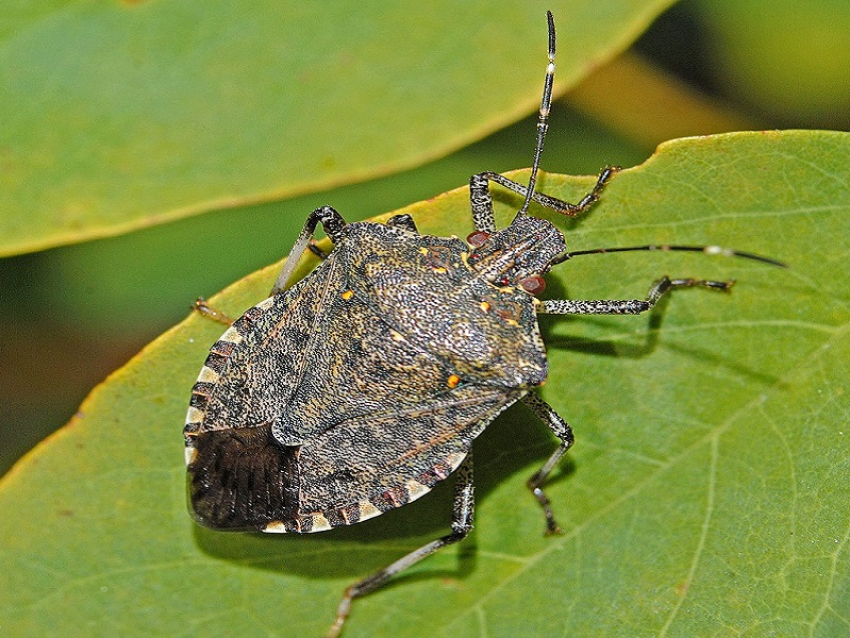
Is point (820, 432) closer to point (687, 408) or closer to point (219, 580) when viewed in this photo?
point (687, 408)

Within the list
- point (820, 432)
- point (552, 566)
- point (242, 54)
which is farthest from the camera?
point (242, 54)

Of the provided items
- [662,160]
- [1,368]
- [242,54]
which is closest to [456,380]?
[662,160]

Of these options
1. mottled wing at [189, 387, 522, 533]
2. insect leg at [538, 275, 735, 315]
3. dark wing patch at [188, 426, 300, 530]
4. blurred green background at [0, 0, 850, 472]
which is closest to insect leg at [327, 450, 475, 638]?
mottled wing at [189, 387, 522, 533]

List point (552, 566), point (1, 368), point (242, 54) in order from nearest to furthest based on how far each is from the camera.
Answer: point (552, 566) → point (242, 54) → point (1, 368)

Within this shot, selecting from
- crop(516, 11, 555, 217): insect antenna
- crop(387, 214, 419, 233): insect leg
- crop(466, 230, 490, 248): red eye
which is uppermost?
crop(516, 11, 555, 217): insect antenna

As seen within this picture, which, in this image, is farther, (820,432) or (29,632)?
(29,632)

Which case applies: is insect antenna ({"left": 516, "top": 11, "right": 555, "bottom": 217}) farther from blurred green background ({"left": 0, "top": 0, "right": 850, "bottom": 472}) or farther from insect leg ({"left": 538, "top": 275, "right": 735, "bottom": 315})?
blurred green background ({"left": 0, "top": 0, "right": 850, "bottom": 472})

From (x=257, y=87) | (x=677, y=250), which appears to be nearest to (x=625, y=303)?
(x=677, y=250)
